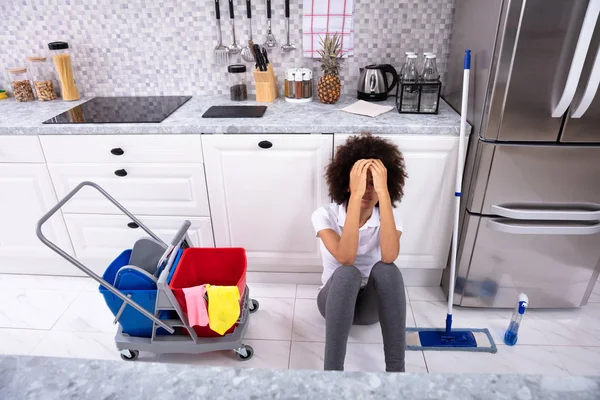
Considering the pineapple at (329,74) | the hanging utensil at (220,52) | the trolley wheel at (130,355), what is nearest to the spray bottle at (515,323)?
the pineapple at (329,74)

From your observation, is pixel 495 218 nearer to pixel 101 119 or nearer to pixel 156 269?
pixel 156 269

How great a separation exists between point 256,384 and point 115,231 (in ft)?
6.08

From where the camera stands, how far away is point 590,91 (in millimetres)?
1427

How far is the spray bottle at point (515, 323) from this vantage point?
1730 mm

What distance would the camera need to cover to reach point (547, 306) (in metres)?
1.97

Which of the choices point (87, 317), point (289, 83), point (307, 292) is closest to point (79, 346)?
point (87, 317)

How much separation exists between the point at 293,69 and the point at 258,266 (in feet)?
3.32

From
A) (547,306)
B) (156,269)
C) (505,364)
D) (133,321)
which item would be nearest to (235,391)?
(156,269)

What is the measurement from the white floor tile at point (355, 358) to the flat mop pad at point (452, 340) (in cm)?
5

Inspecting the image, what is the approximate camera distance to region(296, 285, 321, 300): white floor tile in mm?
2115

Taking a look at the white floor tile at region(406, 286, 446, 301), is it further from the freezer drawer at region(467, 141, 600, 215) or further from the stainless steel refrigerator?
the freezer drawer at region(467, 141, 600, 215)

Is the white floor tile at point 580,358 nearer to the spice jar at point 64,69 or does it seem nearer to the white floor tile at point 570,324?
the white floor tile at point 570,324

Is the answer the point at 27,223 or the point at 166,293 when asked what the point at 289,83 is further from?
the point at 27,223

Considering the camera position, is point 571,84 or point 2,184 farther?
point 2,184
